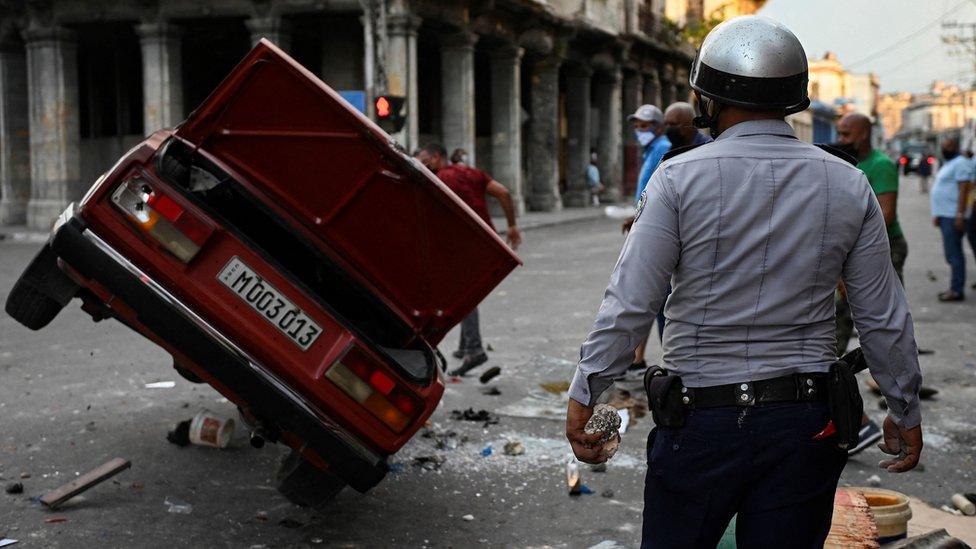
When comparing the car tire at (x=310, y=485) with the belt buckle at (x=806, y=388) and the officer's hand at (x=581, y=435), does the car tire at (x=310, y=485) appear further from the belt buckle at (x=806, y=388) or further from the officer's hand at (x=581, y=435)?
the belt buckle at (x=806, y=388)

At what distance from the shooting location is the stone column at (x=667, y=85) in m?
44.2

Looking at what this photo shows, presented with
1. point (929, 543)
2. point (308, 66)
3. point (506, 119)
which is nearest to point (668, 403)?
point (929, 543)

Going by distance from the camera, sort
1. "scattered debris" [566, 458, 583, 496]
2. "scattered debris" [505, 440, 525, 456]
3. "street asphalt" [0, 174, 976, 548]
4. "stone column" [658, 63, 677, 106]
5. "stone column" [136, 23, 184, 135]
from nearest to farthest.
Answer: "street asphalt" [0, 174, 976, 548] < "scattered debris" [566, 458, 583, 496] < "scattered debris" [505, 440, 525, 456] < "stone column" [136, 23, 184, 135] < "stone column" [658, 63, 677, 106]

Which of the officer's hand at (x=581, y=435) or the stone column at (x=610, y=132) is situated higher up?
the officer's hand at (x=581, y=435)

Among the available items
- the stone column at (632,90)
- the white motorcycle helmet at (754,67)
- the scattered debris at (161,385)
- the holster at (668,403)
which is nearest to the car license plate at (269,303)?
the holster at (668,403)

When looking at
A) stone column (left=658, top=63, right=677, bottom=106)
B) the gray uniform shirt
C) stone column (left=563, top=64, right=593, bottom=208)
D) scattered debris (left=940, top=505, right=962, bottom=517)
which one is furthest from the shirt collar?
stone column (left=658, top=63, right=677, bottom=106)

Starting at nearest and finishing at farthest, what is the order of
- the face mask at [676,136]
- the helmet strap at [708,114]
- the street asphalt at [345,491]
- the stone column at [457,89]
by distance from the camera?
the helmet strap at [708,114], the street asphalt at [345,491], the face mask at [676,136], the stone column at [457,89]

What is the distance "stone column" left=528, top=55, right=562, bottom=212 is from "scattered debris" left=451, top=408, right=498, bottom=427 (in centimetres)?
2573

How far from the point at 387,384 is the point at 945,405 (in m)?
4.29

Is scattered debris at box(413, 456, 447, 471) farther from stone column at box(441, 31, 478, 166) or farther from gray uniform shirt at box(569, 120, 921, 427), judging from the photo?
stone column at box(441, 31, 478, 166)

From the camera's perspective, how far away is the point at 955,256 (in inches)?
486

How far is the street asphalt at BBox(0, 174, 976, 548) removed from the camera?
4.73 metres

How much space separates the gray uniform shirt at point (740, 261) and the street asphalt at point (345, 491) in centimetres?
214

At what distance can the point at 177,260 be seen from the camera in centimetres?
468
